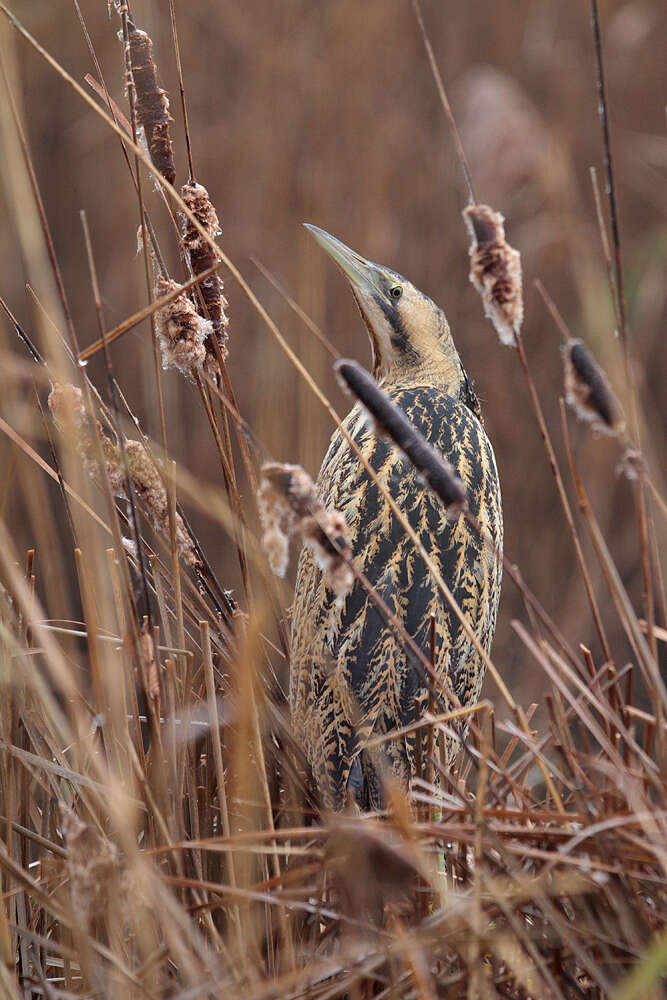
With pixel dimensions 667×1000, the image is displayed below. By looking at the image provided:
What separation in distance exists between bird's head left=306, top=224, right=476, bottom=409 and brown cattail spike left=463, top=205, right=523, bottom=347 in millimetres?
822

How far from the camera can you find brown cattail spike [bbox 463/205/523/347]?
91 centimetres

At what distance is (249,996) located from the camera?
2.50ft

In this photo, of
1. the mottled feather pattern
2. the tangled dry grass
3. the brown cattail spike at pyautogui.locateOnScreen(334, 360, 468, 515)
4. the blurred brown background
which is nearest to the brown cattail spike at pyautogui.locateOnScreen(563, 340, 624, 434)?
the tangled dry grass

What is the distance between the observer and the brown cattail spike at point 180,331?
100 cm

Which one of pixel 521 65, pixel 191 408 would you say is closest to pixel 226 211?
pixel 191 408

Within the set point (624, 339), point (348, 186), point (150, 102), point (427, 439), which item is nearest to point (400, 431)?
point (624, 339)

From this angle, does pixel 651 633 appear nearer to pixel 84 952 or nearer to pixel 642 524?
pixel 642 524

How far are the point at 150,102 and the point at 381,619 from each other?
1.87 feet

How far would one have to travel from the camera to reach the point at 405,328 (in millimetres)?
1797

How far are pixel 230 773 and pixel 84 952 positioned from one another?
422 mm

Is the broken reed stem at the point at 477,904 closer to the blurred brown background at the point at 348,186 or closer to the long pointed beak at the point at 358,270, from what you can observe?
the long pointed beak at the point at 358,270

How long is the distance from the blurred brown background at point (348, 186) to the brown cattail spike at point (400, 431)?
1650 mm

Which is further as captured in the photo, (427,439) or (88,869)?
(427,439)

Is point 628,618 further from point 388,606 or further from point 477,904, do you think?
point 388,606
